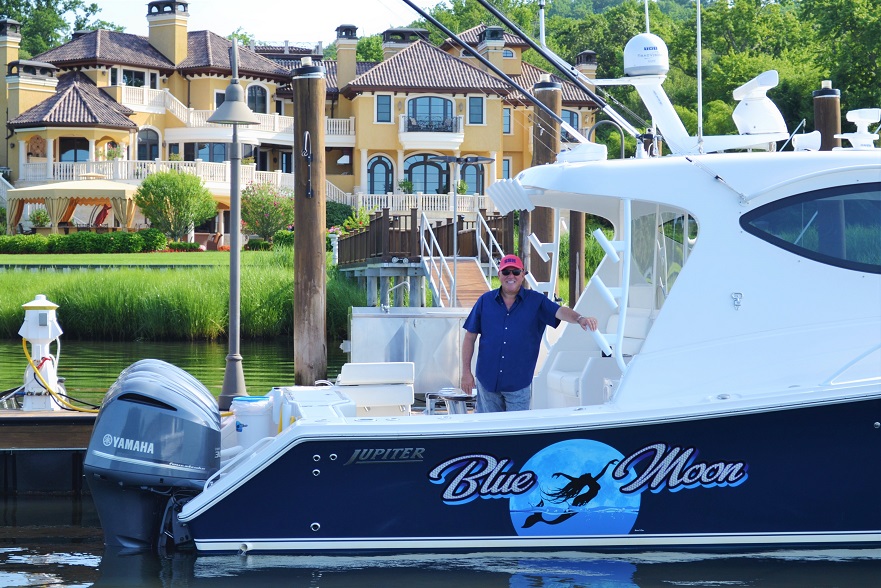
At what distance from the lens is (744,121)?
8.50 meters

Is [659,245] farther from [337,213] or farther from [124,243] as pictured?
[337,213]

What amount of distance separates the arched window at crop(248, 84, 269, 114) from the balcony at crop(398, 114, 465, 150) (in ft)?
24.9

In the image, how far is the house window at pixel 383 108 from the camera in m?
54.5

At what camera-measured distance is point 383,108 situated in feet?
179

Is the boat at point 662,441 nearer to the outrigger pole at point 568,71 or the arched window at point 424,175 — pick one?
the outrigger pole at point 568,71

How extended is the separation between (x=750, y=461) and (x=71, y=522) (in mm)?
5323

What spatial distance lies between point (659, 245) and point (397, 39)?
53.1 metres

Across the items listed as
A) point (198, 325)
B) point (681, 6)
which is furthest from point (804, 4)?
point (681, 6)

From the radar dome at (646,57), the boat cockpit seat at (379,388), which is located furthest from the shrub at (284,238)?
the radar dome at (646,57)

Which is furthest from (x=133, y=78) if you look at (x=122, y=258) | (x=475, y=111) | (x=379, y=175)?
(x=122, y=258)

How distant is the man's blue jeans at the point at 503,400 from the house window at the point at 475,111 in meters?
47.6

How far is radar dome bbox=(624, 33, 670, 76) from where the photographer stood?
8.27 metres

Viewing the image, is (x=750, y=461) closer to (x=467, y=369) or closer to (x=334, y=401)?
(x=467, y=369)

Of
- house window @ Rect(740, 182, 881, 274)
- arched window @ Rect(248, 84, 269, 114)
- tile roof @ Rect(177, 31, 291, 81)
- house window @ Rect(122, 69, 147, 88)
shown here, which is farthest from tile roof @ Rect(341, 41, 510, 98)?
house window @ Rect(740, 182, 881, 274)
